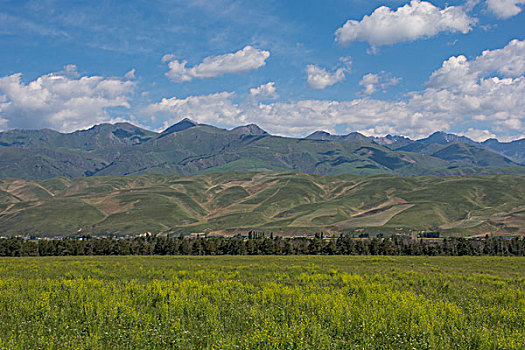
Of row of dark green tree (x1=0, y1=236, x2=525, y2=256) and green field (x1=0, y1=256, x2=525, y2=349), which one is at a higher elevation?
green field (x1=0, y1=256, x2=525, y2=349)

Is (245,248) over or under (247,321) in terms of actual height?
under

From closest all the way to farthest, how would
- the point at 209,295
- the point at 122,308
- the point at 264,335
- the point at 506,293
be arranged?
the point at 264,335 → the point at 122,308 → the point at 209,295 → the point at 506,293

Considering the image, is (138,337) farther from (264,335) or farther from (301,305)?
(301,305)

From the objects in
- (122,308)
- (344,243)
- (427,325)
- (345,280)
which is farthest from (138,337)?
(344,243)

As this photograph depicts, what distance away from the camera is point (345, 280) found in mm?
31156

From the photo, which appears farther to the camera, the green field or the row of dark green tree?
the row of dark green tree

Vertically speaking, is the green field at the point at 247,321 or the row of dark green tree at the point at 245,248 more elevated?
the green field at the point at 247,321

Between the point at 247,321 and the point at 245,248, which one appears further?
the point at 245,248

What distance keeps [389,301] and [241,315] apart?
7768 millimetres

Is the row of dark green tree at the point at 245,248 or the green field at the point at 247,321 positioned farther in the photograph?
the row of dark green tree at the point at 245,248

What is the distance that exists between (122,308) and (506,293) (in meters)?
22.7

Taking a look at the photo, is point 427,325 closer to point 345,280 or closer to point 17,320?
point 345,280

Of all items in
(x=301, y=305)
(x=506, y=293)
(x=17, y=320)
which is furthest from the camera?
(x=506, y=293)

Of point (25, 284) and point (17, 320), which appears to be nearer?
point (17, 320)
